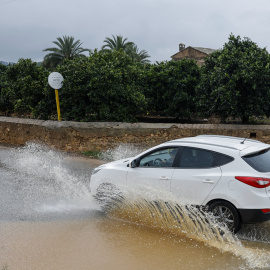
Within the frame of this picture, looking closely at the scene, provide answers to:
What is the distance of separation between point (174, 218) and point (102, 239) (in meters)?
1.33

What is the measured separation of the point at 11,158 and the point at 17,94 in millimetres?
5143

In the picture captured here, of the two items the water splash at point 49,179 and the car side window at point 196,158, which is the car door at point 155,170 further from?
the water splash at point 49,179

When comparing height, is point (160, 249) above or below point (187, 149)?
below

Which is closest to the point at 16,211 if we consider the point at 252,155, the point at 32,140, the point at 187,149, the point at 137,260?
the point at 137,260

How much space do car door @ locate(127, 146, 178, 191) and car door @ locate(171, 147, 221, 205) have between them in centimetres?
15

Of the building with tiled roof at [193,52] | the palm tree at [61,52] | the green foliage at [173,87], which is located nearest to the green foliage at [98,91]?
the green foliage at [173,87]

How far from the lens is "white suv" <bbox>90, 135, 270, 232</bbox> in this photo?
557cm

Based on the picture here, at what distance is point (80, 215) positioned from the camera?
6.99 m

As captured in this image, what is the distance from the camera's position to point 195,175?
6074mm

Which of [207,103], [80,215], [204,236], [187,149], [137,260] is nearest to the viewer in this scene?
[137,260]

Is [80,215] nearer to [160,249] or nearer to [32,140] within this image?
[160,249]

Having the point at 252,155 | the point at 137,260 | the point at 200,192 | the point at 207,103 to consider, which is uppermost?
the point at 207,103

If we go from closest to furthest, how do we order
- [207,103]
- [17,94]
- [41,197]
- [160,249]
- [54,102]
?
[160,249], [41,197], [207,103], [54,102], [17,94]

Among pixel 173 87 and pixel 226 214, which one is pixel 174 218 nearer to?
pixel 226 214
